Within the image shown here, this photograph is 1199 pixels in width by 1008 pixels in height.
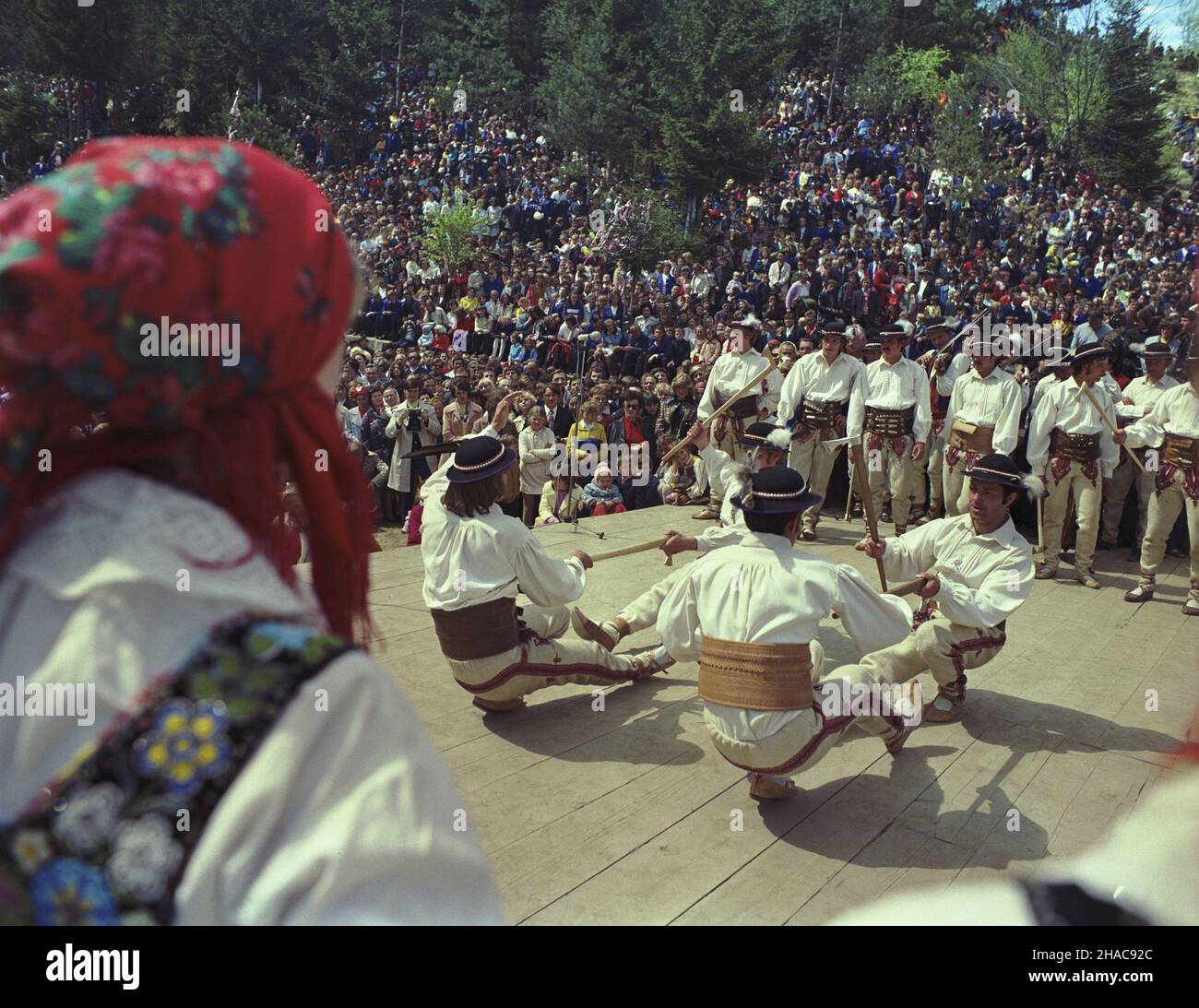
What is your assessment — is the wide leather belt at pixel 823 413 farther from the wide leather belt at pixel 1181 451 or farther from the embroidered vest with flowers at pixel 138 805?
the embroidered vest with flowers at pixel 138 805

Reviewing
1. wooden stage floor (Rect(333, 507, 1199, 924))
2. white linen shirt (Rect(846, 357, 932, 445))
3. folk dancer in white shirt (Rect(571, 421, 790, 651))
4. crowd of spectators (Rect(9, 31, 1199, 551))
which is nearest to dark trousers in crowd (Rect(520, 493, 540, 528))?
crowd of spectators (Rect(9, 31, 1199, 551))

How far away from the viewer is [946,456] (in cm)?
812

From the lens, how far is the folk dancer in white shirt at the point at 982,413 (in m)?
7.56

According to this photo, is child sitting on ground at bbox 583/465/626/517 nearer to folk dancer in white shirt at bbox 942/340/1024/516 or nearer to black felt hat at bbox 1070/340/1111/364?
folk dancer in white shirt at bbox 942/340/1024/516

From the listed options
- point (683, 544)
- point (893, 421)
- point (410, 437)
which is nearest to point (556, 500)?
point (410, 437)

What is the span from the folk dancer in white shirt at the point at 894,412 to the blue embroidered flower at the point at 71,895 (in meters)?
7.69

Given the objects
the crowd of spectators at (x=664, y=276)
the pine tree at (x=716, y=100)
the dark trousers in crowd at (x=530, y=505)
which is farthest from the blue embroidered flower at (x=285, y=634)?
the pine tree at (x=716, y=100)

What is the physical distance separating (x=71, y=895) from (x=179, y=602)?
242 mm

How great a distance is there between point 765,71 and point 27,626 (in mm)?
28833

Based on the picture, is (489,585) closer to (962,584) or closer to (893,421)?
(962,584)

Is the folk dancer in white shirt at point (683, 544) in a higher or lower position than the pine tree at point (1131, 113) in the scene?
lower

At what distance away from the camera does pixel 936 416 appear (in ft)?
30.1

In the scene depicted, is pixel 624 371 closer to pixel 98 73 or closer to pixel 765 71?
pixel 765 71

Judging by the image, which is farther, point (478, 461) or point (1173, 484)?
point (1173, 484)
